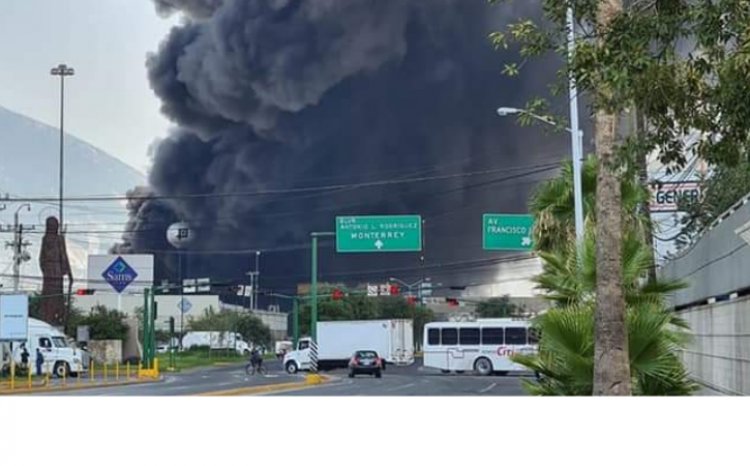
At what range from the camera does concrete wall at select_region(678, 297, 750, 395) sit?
1215 cm

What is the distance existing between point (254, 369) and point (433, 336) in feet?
11.3

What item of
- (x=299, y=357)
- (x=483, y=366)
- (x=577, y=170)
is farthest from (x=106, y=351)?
(x=577, y=170)

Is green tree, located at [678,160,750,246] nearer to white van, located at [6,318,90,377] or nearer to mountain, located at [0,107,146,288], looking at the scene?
mountain, located at [0,107,146,288]

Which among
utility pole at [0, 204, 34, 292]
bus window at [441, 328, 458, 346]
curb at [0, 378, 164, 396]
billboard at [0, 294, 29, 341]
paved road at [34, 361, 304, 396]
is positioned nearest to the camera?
curb at [0, 378, 164, 396]

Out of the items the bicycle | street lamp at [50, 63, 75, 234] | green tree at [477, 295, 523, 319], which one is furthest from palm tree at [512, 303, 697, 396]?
street lamp at [50, 63, 75, 234]

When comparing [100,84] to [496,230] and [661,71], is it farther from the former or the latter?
[661,71]

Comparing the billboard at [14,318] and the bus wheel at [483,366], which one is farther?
the bus wheel at [483,366]

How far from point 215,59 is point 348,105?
213 centimetres

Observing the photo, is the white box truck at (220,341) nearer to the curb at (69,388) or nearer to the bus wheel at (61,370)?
the curb at (69,388)

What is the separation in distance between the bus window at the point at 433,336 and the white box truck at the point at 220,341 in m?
3.14

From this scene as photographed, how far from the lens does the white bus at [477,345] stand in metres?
16.7

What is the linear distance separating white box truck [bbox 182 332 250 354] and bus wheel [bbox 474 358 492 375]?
4.34 m

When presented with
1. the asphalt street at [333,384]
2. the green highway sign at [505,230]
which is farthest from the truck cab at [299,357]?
the green highway sign at [505,230]
